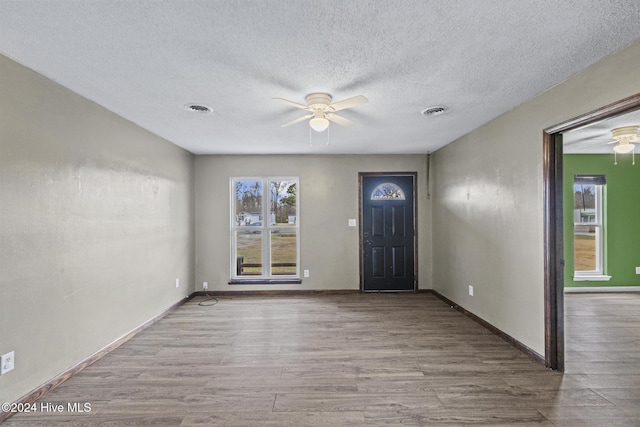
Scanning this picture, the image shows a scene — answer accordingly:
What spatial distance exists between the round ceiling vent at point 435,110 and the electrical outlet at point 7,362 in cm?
379

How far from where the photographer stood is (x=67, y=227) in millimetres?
2533

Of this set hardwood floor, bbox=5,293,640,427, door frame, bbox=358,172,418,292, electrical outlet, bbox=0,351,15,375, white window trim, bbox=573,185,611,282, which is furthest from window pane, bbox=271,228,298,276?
white window trim, bbox=573,185,611,282

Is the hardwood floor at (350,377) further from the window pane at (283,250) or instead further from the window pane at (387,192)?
the window pane at (387,192)

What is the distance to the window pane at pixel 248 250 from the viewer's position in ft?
17.5

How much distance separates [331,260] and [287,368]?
8.91 feet

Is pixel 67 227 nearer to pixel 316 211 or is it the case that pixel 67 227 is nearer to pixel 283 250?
pixel 283 250

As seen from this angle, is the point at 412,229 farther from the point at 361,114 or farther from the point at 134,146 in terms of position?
the point at 134,146

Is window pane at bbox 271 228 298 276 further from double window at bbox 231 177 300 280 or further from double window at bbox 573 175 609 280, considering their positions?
double window at bbox 573 175 609 280

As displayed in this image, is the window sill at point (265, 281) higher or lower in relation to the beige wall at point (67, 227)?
lower

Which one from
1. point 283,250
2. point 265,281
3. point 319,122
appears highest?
point 319,122

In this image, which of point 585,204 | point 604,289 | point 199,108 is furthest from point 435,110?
point 604,289

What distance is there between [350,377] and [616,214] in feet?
19.0

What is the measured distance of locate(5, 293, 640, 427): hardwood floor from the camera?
204 centimetres

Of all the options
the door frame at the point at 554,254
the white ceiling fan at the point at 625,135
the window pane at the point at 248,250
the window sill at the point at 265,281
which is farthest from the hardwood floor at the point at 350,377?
the white ceiling fan at the point at 625,135
